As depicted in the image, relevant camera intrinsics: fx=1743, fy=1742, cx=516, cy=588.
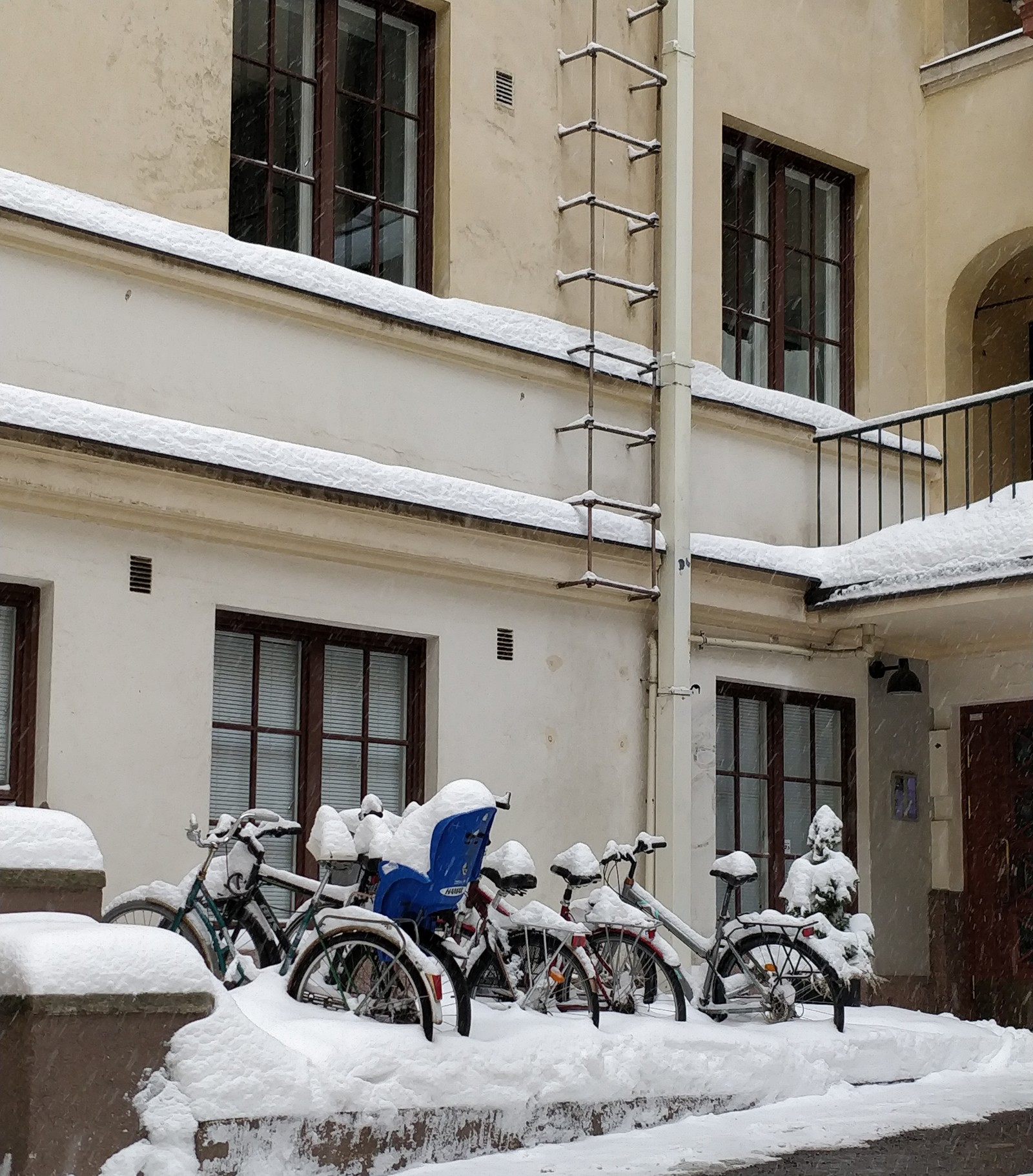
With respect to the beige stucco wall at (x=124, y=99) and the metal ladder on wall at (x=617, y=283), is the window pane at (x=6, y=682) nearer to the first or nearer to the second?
the beige stucco wall at (x=124, y=99)

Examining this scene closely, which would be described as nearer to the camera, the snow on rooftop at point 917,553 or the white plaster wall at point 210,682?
the white plaster wall at point 210,682

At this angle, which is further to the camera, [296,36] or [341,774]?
[296,36]

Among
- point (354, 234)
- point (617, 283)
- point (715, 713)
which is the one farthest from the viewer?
point (715, 713)

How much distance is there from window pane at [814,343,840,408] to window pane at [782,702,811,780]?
238cm

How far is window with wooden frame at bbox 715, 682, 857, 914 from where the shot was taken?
39.6ft

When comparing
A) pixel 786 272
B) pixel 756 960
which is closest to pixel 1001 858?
pixel 756 960

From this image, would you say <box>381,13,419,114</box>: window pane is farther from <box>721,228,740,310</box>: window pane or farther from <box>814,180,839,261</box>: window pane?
<box>814,180,839,261</box>: window pane

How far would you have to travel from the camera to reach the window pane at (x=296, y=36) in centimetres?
1021

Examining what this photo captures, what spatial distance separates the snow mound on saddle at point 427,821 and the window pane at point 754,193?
6.85m

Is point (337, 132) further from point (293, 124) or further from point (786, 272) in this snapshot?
point (786, 272)

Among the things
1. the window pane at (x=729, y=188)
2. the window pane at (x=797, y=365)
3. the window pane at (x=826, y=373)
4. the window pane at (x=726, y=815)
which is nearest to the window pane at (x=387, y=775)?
the window pane at (x=726, y=815)

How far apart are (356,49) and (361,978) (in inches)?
236

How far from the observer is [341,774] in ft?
32.4

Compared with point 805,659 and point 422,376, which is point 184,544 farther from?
point 805,659
